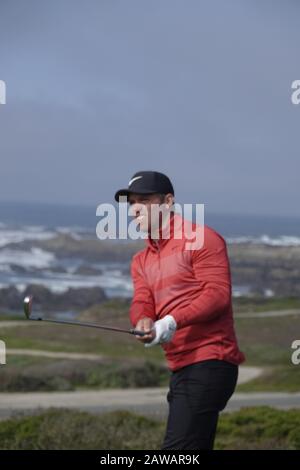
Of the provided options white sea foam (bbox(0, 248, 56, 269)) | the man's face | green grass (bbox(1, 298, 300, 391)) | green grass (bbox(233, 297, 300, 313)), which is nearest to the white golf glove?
the man's face

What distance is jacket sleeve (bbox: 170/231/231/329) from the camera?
554 centimetres

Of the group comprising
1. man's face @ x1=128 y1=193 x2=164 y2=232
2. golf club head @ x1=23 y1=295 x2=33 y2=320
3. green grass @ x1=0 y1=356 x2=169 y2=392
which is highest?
man's face @ x1=128 y1=193 x2=164 y2=232

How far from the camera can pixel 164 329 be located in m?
Result: 5.48

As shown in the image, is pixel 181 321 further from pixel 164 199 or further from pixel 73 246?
pixel 73 246

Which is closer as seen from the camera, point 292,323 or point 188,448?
point 188,448

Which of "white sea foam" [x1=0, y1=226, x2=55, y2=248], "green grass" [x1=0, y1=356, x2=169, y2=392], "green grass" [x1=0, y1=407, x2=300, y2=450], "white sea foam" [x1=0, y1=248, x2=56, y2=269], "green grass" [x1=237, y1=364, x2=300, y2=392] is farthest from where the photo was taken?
"white sea foam" [x1=0, y1=226, x2=55, y2=248]

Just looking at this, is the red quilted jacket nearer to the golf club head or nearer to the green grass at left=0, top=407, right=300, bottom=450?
the golf club head

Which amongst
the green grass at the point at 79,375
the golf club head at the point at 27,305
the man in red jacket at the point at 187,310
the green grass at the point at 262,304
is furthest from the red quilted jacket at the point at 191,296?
the green grass at the point at 262,304

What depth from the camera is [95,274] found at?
9650cm

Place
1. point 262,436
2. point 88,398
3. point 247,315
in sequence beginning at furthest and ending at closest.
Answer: point 247,315 → point 88,398 → point 262,436

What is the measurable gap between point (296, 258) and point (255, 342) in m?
48.8

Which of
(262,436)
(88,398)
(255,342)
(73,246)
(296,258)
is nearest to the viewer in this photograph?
(262,436)

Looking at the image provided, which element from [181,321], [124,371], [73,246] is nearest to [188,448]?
[181,321]

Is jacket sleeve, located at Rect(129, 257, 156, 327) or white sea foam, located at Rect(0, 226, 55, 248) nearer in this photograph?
jacket sleeve, located at Rect(129, 257, 156, 327)
